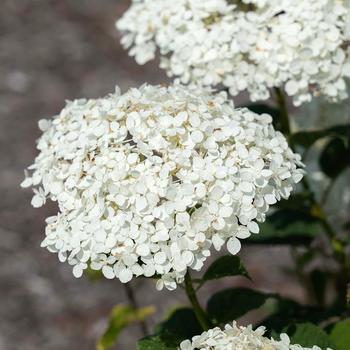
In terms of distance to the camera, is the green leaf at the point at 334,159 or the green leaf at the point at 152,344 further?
the green leaf at the point at 334,159

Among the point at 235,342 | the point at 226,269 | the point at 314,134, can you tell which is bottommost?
the point at 235,342

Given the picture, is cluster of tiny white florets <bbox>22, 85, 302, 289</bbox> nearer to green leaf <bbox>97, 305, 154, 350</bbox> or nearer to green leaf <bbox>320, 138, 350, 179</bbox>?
green leaf <bbox>320, 138, 350, 179</bbox>

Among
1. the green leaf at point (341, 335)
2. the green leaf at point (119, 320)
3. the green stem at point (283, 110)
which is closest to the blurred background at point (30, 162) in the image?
the green leaf at point (119, 320)

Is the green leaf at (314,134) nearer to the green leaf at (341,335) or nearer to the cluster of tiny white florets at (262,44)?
the cluster of tiny white florets at (262,44)

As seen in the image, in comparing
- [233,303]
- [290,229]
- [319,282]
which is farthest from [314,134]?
[319,282]

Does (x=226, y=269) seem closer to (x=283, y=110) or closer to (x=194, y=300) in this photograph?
(x=194, y=300)

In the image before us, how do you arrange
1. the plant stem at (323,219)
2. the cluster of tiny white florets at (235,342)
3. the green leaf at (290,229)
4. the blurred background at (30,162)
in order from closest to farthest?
the cluster of tiny white florets at (235,342), the plant stem at (323,219), the green leaf at (290,229), the blurred background at (30,162)

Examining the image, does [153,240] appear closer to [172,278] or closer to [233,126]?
[172,278]
